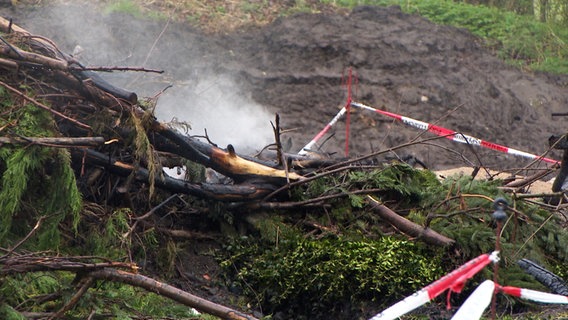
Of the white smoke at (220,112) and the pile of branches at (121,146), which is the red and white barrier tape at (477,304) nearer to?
the pile of branches at (121,146)

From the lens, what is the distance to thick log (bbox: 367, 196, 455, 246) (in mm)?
6703

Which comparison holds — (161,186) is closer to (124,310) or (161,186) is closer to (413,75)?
(124,310)

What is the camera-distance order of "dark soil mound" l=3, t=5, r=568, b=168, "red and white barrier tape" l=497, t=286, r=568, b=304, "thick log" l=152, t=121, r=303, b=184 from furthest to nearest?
"dark soil mound" l=3, t=5, r=568, b=168 < "thick log" l=152, t=121, r=303, b=184 < "red and white barrier tape" l=497, t=286, r=568, b=304

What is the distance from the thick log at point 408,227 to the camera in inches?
264

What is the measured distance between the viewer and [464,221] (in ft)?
22.9

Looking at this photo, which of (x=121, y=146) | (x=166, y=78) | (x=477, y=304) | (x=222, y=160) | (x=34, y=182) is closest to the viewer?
(x=477, y=304)

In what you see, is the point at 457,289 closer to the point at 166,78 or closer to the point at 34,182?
the point at 34,182

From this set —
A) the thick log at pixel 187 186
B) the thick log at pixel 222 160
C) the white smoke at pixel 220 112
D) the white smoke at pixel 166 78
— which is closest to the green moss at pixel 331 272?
the thick log at pixel 187 186

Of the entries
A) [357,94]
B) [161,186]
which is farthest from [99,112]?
[357,94]

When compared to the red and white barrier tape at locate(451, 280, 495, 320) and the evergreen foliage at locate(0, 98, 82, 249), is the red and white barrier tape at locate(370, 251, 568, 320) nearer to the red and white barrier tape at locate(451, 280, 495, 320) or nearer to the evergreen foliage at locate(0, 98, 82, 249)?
the red and white barrier tape at locate(451, 280, 495, 320)

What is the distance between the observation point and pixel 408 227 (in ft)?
22.3

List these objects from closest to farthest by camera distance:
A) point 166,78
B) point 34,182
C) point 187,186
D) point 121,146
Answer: point 34,182 < point 121,146 < point 187,186 < point 166,78

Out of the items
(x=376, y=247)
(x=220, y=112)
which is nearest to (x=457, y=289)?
(x=376, y=247)

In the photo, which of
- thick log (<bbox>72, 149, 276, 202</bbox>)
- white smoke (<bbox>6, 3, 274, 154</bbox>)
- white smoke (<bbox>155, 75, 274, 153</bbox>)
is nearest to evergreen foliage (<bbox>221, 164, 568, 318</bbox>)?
thick log (<bbox>72, 149, 276, 202</bbox>)
